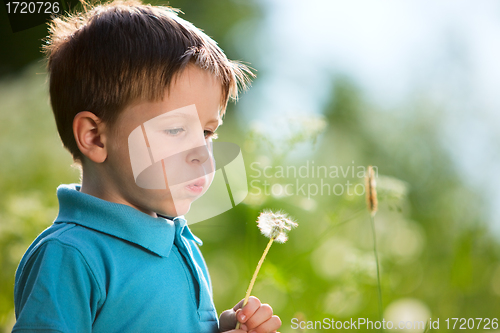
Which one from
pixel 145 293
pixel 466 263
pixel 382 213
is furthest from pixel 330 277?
pixel 145 293

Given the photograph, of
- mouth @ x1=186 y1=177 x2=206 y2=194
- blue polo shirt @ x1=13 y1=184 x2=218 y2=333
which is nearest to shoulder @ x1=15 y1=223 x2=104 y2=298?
blue polo shirt @ x1=13 y1=184 x2=218 y2=333

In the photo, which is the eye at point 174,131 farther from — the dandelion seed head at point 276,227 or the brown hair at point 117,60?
the dandelion seed head at point 276,227

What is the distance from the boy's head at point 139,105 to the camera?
1.57 feet

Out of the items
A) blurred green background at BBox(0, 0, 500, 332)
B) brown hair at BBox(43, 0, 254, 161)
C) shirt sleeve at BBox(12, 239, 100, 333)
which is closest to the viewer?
shirt sleeve at BBox(12, 239, 100, 333)

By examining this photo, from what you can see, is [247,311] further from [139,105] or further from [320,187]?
[320,187]

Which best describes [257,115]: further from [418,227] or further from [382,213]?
[418,227]

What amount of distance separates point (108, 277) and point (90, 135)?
0.17 m

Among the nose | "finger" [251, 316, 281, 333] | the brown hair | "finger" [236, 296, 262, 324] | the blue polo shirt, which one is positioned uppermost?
the brown hair

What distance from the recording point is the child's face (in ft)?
1.56

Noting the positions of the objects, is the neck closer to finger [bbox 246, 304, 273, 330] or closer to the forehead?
the forehead

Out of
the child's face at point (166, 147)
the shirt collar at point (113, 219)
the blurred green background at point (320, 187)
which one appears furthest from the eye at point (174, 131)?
the blurred green background at point (320, 187)

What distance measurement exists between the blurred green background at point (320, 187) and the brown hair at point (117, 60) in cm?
35

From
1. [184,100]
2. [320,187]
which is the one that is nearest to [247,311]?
[184,100]

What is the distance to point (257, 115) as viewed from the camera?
1.08 metres
